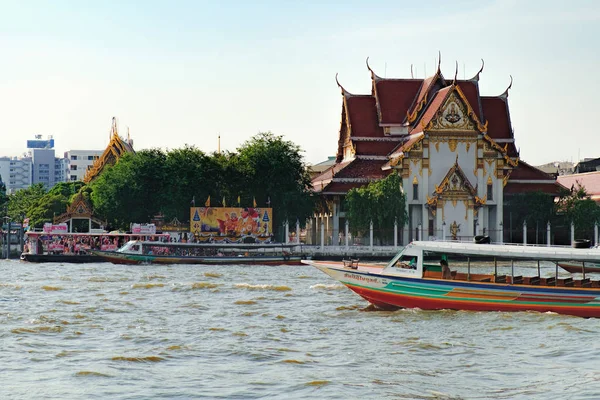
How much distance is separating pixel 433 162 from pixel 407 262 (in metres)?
47.0

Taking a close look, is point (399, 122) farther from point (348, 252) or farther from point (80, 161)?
point (80, 161)

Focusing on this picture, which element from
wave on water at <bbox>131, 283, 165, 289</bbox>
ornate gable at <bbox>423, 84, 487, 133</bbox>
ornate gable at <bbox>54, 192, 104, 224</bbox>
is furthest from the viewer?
ornate gable at <bbox>54, 192, 104, 224</bbox>

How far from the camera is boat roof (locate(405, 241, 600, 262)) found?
29.1 metres

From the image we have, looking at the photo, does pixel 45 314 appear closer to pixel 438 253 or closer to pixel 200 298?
pixel 200 298

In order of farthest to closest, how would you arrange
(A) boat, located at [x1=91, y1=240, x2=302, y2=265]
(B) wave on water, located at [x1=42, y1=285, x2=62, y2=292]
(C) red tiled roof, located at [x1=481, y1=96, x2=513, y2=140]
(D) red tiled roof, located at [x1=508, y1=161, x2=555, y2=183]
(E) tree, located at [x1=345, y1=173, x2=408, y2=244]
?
(C) red tiled roof, located at [x1=481, y1=96, x2=513, y2=140] → (D) red tiled roof, located at [x1=508, y1=161, x2=555, y2=183] → (E) tree, located at [x1=345, y1=173, x2=408, y2=244] → (A) boat, located at [x1=91, y1=240, x2=302, y2=265] → (B) wave on water, located at [x1=42, y1=285, x2=62, y2=292]

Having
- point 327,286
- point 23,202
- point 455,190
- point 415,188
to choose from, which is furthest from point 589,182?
point 23,202

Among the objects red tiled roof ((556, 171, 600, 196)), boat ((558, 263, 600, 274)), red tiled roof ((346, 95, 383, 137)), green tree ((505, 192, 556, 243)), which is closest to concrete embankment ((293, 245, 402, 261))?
green tree ((505, 192, 556, 243))

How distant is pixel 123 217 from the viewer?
248 ft

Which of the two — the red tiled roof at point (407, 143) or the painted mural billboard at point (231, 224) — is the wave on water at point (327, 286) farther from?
the red tiled roof at point (407, 143)

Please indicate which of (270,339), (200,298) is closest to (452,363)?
(270,339)

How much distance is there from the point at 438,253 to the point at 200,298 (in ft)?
32.6

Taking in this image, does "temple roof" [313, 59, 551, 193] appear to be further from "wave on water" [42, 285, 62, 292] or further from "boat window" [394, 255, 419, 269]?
"boat window" [394, 255, 419, 269]

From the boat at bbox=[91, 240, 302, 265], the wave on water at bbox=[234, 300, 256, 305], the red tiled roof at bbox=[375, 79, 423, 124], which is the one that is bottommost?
the wave on water at bbox=[234, 300, 256, 305]

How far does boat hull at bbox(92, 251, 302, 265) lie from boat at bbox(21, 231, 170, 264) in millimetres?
2794
